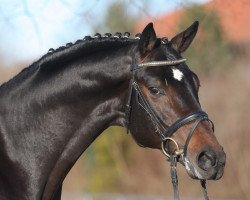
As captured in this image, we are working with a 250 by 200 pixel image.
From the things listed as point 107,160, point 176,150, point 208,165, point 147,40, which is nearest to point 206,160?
point 208,165

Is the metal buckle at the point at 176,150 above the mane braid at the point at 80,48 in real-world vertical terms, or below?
below

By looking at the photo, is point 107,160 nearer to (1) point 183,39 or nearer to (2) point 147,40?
(1) point 183,39

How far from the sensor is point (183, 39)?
4996mm

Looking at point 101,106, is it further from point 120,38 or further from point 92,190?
point 92,190

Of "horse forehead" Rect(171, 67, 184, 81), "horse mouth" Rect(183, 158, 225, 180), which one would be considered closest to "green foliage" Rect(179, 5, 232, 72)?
"horse forehead" Rect(171, 67, 184, 81)

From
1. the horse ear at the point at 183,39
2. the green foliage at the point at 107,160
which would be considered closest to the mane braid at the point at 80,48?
the horse ear at the point at 183,39

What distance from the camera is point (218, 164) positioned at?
4.31m

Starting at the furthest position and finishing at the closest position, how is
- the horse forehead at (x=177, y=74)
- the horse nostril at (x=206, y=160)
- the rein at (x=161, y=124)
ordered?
the horse forehead at (x=177, y=74) < the rein at (x=161, y=124) < the horse nostril at (x=206, y=160)

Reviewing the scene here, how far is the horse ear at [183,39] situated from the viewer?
4969 mm

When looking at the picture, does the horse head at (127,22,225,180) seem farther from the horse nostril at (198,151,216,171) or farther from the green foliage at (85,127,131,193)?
the green foliage at (85,127,131,193)

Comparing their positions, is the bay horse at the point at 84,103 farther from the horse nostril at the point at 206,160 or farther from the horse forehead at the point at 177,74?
the horse nostril at the point at 206,160

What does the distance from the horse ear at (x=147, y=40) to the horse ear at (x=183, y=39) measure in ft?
0.89

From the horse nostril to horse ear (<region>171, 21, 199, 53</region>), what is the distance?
983 mm

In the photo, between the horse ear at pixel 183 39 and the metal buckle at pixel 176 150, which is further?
the horse ear at pixel 183 39
